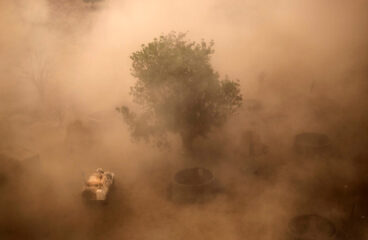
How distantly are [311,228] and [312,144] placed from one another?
341 centimetres

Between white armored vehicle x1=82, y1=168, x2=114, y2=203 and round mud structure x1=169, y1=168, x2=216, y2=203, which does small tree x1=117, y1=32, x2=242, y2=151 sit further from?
white armored vehicle x1=82, y1=168, x2=114, y2=203

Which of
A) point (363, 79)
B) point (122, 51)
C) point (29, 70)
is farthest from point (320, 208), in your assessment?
point (29, 70)

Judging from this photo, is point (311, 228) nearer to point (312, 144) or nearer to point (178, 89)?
point (312, 144)

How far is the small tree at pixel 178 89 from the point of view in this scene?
754cm

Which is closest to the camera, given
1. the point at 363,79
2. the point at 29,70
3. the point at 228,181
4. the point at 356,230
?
the point at 356,230

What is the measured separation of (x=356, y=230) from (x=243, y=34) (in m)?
9.35

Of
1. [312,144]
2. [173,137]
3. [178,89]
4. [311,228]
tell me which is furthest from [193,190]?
[312,144]

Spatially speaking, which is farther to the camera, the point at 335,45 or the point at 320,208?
the point at 335,45

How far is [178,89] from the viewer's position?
783cm

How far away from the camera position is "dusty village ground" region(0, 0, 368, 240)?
718 centimetres

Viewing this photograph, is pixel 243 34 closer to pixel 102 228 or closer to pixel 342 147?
pixel 342 147

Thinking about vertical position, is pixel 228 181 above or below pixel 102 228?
above

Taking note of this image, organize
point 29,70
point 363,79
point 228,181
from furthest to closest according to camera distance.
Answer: point 29,70 < point 363,79 < point 228,181

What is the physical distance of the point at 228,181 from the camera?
8359mm
